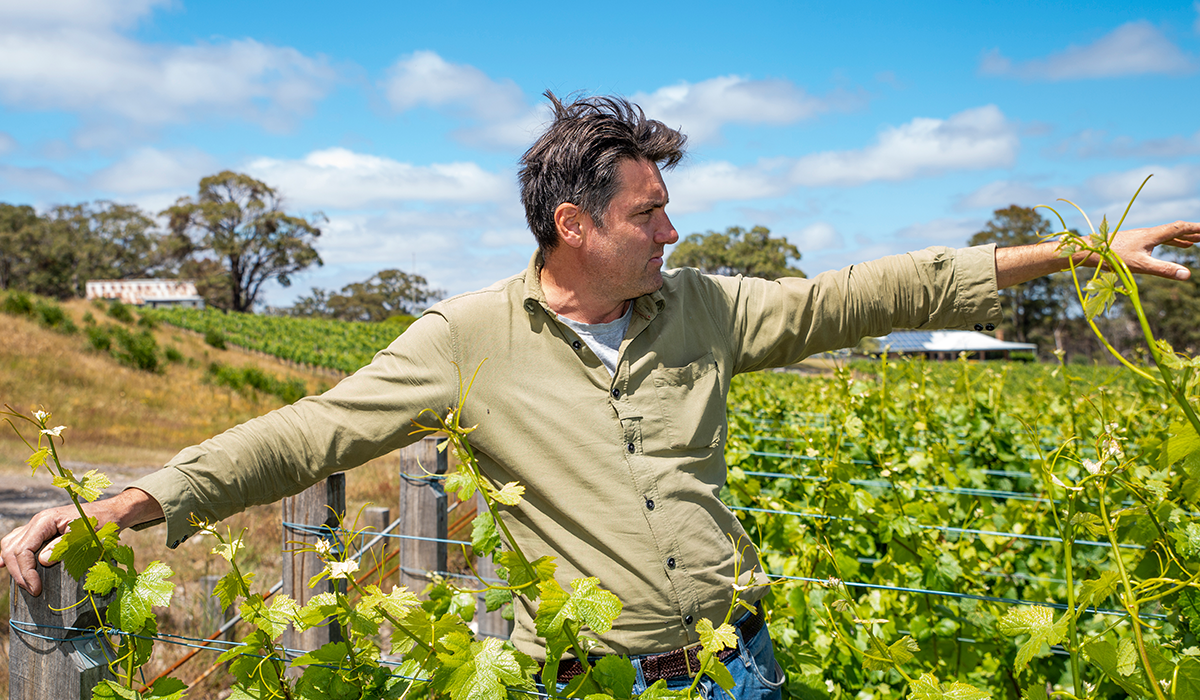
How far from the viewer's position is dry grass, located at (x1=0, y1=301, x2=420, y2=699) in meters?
3.99

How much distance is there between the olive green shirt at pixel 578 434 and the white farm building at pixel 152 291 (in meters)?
63.9

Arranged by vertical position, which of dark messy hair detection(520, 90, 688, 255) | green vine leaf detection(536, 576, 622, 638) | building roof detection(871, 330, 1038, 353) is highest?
dark messy hair detection(520, 90, 688, 255)

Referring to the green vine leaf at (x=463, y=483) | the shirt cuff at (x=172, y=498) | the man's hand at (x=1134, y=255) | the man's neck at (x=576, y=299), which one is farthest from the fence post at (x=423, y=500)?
the man's hand at (x=1134, y=255)

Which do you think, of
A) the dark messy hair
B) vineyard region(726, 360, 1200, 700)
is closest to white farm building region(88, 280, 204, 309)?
vineyard region(726, 360, 1200, 700)

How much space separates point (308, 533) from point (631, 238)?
1137mm

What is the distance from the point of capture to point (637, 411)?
168 cm

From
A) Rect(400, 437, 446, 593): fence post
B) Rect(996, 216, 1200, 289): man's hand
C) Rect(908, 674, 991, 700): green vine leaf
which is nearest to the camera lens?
Rect(908, 674, 991, 700): green vine leaf

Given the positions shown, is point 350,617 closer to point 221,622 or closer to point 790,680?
point 790,680

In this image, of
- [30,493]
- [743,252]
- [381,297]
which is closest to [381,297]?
[381,297]

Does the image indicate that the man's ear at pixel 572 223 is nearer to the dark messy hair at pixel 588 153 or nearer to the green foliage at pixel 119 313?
the dark messy hair at pixel 588 153

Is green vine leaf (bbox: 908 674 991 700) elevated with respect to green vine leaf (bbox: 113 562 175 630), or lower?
lower

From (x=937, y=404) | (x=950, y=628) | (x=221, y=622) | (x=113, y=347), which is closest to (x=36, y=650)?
(x=950, y=628)

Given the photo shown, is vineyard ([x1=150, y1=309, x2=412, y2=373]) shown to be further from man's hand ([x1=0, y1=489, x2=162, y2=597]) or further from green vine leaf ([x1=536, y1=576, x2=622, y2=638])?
green vine leaf ([x1=536, y1=576, x2=622, y2=638])

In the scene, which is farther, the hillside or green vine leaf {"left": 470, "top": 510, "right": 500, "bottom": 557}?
the hillside
